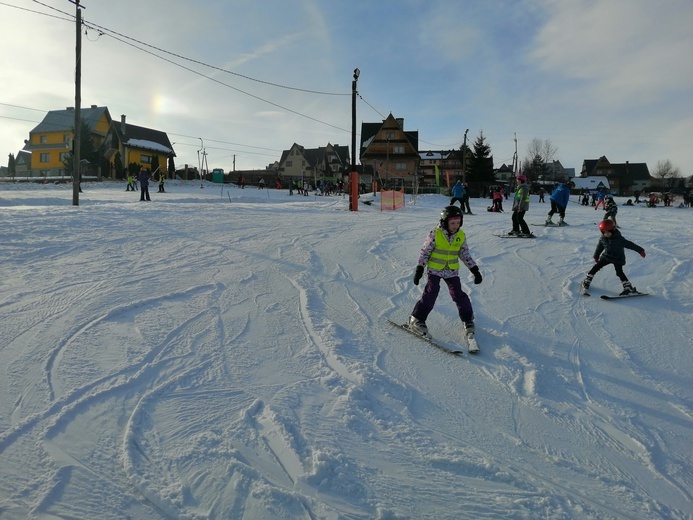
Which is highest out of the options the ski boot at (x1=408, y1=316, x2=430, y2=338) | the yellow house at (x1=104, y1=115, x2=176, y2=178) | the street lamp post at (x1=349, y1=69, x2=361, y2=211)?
the yellow house at (x1=104, y1=115, x2=176, y2=178)

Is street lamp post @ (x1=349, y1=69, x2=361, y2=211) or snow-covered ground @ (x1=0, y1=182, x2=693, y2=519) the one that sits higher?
street lamp post @ (x1=349, y1=69, x2=361, y2=211)

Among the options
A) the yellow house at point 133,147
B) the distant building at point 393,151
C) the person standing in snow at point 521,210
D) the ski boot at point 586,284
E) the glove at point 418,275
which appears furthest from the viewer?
the distant building at point 393,151

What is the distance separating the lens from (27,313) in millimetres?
4801

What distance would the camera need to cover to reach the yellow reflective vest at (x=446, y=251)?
4.64 meters

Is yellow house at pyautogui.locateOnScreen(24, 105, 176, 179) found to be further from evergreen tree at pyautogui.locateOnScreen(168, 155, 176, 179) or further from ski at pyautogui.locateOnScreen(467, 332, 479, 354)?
ski at pyautogui.locateOnScreen(467, 332, 479, 354)

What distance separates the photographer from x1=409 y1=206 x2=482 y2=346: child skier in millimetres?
4609

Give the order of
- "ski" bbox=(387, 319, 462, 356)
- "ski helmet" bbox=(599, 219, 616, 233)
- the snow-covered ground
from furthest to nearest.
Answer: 1. "ski helmet" bbox=(599, 219, 616, 233)
2. "ski" bbox=(387, 319, 462, 356)
3. the snow-covered ground

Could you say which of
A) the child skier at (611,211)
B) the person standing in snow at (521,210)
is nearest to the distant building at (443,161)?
the person standing in snow at (521,210)

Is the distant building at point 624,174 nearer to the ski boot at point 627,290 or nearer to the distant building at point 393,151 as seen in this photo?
the distant building at point 393,151

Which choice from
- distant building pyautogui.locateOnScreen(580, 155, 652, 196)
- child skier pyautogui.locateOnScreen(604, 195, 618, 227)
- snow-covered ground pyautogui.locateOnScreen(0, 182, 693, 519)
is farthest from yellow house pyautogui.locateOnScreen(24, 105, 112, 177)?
distant building pyautogui.locateOnScreen(580, 155, 652, 196)

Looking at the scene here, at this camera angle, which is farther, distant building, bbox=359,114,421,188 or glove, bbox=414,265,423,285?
distant building, bbox=359,114,421,188

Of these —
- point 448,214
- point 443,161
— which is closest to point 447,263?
point 448,214

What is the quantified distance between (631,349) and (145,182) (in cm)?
2012

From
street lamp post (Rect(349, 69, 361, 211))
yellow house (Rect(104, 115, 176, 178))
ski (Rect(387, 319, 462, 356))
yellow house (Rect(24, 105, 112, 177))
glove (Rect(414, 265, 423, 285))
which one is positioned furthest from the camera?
yellow house (Rect(24, 105, 112, 177))
